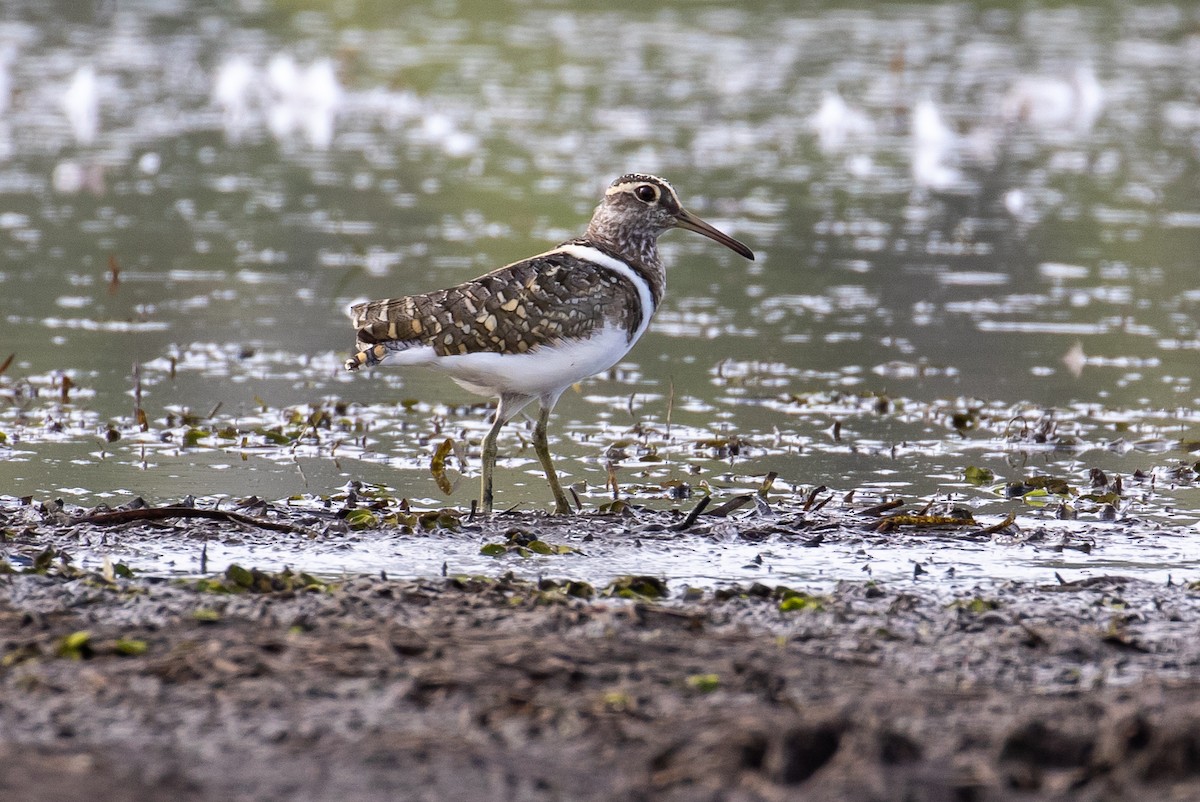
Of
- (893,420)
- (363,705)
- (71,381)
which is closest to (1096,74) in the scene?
(893,420)

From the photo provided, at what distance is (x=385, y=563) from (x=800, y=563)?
69.0 inches

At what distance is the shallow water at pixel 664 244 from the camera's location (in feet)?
31.0

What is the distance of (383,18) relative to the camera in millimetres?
32031

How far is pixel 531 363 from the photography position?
7.97m

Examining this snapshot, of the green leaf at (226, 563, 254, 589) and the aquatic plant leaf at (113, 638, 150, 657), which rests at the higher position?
the green leaf at (226, 563, 254, 589)

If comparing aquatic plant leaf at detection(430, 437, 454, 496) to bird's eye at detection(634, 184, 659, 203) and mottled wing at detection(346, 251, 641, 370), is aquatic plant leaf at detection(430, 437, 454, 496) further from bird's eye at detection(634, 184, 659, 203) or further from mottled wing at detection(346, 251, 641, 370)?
bird's eye at detection(634, 184, 659, 203)

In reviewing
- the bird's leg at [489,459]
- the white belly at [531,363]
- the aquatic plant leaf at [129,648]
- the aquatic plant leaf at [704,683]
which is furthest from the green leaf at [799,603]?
the aquatic plant leaf at [129,648]

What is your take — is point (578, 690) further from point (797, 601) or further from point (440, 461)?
point (440, 461)

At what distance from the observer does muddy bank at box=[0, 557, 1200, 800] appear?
4.79 m

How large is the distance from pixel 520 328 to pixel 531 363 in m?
0.17

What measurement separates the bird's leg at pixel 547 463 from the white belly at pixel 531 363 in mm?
368

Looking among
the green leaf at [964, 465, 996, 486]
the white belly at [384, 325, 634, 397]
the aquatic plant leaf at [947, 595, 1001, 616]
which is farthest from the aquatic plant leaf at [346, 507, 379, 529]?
the green leaf at [964, 465, 996, 486]

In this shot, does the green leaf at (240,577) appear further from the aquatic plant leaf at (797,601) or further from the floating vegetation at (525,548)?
the aquatic plant leaf at (797,601)

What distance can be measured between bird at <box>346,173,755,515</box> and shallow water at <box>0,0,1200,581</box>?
0.87 m
